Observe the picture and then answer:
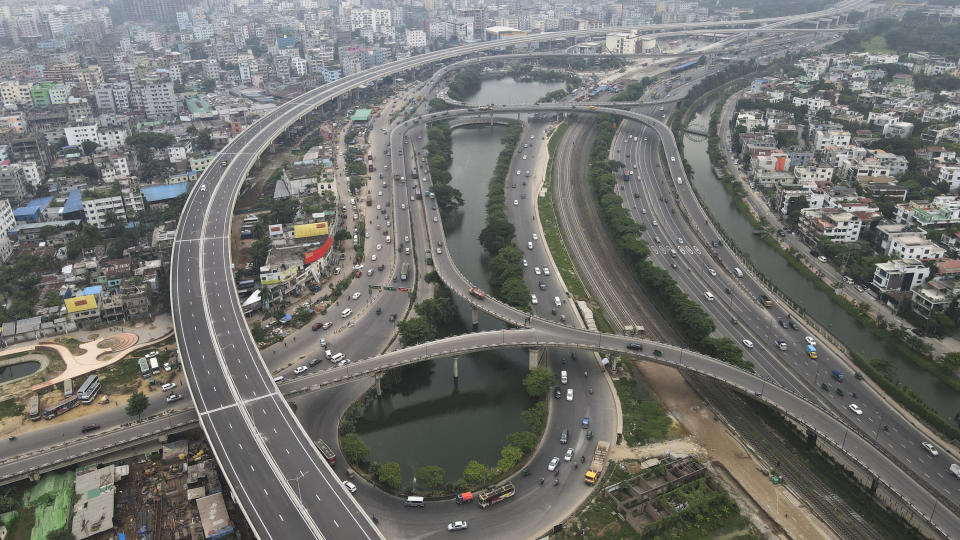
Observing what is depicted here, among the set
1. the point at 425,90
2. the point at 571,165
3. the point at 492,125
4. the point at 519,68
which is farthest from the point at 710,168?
the point at 519,68

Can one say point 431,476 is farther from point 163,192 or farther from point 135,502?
point 163,192

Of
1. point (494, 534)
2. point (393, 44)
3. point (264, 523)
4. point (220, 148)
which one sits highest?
point (393, 44)

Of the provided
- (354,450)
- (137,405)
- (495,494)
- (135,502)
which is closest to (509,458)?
(495,494)

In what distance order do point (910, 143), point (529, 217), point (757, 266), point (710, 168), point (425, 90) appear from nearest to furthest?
point (757, 266) < point (529, 217) < point (910, 143) < point (710, 168) < point (425, 90)

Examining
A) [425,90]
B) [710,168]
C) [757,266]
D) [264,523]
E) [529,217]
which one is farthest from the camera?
[425,90]

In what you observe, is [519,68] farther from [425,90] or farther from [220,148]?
[220,148]

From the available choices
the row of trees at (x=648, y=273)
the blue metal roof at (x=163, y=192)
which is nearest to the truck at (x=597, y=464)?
the row of trees at (x=648, y=273)

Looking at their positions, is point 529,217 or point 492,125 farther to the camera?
point 492,125
